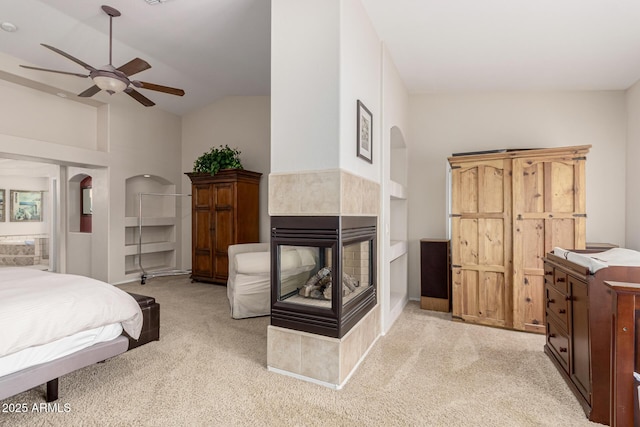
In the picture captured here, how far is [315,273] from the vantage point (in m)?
2.45

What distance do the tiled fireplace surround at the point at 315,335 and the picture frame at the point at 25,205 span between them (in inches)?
283

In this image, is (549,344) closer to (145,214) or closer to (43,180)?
(145,214)

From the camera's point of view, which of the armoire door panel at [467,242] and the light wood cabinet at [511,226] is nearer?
the light wood cabinet at [511,226]

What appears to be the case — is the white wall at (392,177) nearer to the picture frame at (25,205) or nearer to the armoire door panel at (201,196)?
the armoire door panel at (201,196)

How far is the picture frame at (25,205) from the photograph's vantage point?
6.73 m

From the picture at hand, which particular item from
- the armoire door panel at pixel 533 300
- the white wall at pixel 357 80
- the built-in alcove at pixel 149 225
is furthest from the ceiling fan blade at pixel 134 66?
the armoire door panel at pixel 533 300

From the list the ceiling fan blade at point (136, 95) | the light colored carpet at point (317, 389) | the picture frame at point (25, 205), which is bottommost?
the light colored carpet at point (317, 389)

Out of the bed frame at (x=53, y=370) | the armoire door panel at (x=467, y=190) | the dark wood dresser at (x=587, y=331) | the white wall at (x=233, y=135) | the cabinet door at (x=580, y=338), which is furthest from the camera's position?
the white wall at (x=233, y=135)

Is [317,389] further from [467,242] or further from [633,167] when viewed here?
[633,167]

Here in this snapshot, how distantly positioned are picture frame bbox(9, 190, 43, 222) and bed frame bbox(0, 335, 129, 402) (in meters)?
6.58

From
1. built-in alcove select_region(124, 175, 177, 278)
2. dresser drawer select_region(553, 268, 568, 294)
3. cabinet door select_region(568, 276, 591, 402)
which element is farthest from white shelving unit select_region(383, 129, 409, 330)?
built-in alcove select_region(124, 175, 177, 278)

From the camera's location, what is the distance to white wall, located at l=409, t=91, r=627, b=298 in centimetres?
367

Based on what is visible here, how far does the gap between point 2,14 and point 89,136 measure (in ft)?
7.29

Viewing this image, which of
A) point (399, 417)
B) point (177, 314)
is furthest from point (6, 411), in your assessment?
point (399, 417)
